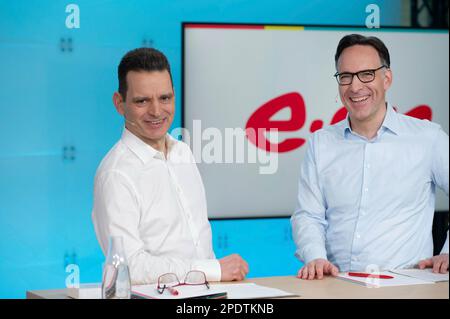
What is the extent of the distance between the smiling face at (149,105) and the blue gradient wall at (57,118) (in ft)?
5.64

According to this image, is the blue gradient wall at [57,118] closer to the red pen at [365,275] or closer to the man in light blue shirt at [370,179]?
the man in light blue shirt at [370,179]

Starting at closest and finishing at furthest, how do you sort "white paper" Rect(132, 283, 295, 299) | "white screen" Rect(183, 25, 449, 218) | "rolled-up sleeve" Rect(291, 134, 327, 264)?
"white paper" Rect(132, 283, 295, 299) < "rolled-up sleeve" Rect(291, 134, 327, 264) < "white screen" Rect(183, 25, 449, 218)

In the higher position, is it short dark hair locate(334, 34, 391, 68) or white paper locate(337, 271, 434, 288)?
short dark hair locate(334, 34, 391, 68)

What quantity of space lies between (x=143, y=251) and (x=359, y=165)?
99cm

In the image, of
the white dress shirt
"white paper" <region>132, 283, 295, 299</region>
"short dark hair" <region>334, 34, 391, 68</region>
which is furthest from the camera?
"short dark hair" <region>334, 34, 391, 68</region>

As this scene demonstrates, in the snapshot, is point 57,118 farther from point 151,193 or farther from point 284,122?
point 151,193

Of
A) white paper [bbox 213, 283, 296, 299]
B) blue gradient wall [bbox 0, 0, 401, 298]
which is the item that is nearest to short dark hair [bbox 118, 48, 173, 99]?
white paper [bbox 213, 283, 296, 299]

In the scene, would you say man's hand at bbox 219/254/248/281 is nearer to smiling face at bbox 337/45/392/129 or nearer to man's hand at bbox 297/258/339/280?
man's hand at bbox 297/258/339/280

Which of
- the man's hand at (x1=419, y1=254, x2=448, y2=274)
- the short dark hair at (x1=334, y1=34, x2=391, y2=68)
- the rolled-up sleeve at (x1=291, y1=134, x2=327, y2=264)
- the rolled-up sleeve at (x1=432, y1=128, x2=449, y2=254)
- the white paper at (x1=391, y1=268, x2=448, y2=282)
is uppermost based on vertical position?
the short dark hair at (x1=334, y1=34, x2=391, y2=68)

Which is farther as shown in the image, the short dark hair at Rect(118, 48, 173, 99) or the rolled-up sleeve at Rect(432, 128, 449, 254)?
the rolled-up sleeve at Rect(432, 128, 449, 254)

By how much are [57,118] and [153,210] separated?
1.95 meters

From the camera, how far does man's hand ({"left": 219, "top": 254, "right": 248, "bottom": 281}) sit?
258 cm

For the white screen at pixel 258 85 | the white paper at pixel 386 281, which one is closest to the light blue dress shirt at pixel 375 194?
the white paper at pixel 386 281

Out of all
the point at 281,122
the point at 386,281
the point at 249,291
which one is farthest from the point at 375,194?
the point at 281,122
